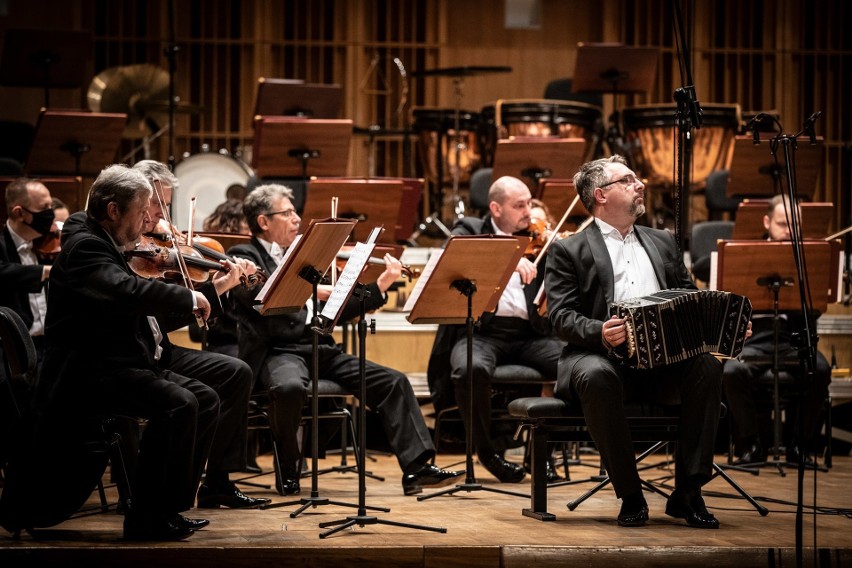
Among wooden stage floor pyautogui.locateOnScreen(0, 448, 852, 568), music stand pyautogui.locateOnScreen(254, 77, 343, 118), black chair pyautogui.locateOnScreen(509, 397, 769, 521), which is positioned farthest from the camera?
music stand pyautogui.locateOnScreen(254, 77, 343, 118)

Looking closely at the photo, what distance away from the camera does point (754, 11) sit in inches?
384

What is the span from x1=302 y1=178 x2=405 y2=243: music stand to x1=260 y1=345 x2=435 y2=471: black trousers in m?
0.84

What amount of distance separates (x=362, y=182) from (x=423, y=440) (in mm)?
1357

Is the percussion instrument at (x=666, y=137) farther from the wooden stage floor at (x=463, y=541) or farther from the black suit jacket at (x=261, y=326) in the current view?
the wooden stage floor at (x=463, y=541)

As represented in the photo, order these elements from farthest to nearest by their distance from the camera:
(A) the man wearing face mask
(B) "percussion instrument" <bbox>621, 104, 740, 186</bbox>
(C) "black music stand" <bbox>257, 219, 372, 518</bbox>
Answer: (B) "percussion instrument" <bbox>621, 104, 740, 186</bbox> < (A) the man wearing face mask < (C) "black music stand" <bbox>257, 219, 372, 518</bbox>

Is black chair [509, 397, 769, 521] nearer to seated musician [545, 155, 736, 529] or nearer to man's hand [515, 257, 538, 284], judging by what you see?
seated musician [545, 155, 736, 529]

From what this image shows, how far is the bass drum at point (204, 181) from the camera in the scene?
Result: 7.71 m

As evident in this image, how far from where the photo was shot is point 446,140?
8242mm

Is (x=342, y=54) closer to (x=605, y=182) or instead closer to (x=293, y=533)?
(x=605, y=182)

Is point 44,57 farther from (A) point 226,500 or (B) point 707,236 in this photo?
(B) point 707,236

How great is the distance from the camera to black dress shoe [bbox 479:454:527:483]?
4734 millimetres

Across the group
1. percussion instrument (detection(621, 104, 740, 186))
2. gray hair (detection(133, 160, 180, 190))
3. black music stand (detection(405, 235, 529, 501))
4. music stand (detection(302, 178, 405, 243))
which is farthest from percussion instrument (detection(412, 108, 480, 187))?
gray hair (detection(133, 160, 180, 190))

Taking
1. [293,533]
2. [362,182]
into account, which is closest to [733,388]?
[362,182]

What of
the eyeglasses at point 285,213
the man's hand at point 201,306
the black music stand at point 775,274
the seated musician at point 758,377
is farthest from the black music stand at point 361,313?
the seated musician at point 758,377
